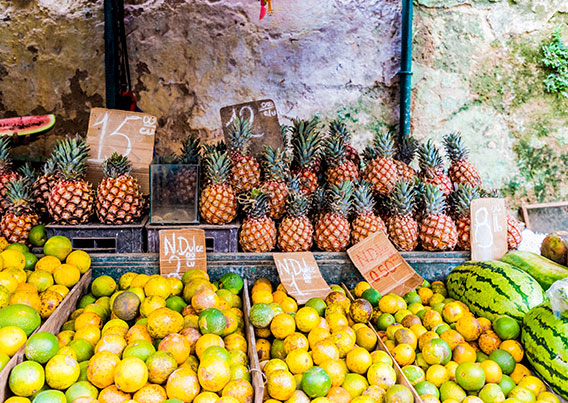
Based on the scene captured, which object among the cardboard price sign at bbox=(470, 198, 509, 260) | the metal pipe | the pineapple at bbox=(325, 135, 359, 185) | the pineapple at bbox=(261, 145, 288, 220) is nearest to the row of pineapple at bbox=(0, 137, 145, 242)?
the pineapple at bbox=(261, 145, 288, 220)

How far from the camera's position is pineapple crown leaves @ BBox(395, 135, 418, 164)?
12.7 ft

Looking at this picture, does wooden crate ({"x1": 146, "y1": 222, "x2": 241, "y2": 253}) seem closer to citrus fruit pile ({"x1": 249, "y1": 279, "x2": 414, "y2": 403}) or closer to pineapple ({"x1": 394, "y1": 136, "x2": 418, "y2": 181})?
citrus fruit pile ({"x1": 249, "y1": 279, "x2": 414, "y2": 403})

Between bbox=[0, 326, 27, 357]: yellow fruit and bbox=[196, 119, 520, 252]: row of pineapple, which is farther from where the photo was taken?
bbox=[196, 119, 520, 252]: row of pineapple

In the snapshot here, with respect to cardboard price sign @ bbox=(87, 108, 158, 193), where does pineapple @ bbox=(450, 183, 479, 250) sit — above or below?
below

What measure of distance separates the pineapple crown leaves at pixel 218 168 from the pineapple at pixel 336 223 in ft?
2.50

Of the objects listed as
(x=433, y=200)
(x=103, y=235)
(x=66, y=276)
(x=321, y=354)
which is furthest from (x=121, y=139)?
(x=433, y=200)

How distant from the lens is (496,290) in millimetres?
2812

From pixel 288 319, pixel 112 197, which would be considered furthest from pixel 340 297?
pixel 112 197

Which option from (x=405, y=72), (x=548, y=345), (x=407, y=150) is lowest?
(x=548, y=345)

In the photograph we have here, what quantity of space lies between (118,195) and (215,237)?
2.36ft

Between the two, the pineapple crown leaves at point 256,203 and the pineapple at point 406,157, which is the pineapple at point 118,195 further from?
the pineapple at point 406,157

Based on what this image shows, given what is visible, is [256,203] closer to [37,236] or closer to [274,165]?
[274,165]

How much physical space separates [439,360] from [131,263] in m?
2.02

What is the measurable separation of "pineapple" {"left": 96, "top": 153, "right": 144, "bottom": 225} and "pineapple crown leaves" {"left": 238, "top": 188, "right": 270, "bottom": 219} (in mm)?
745
